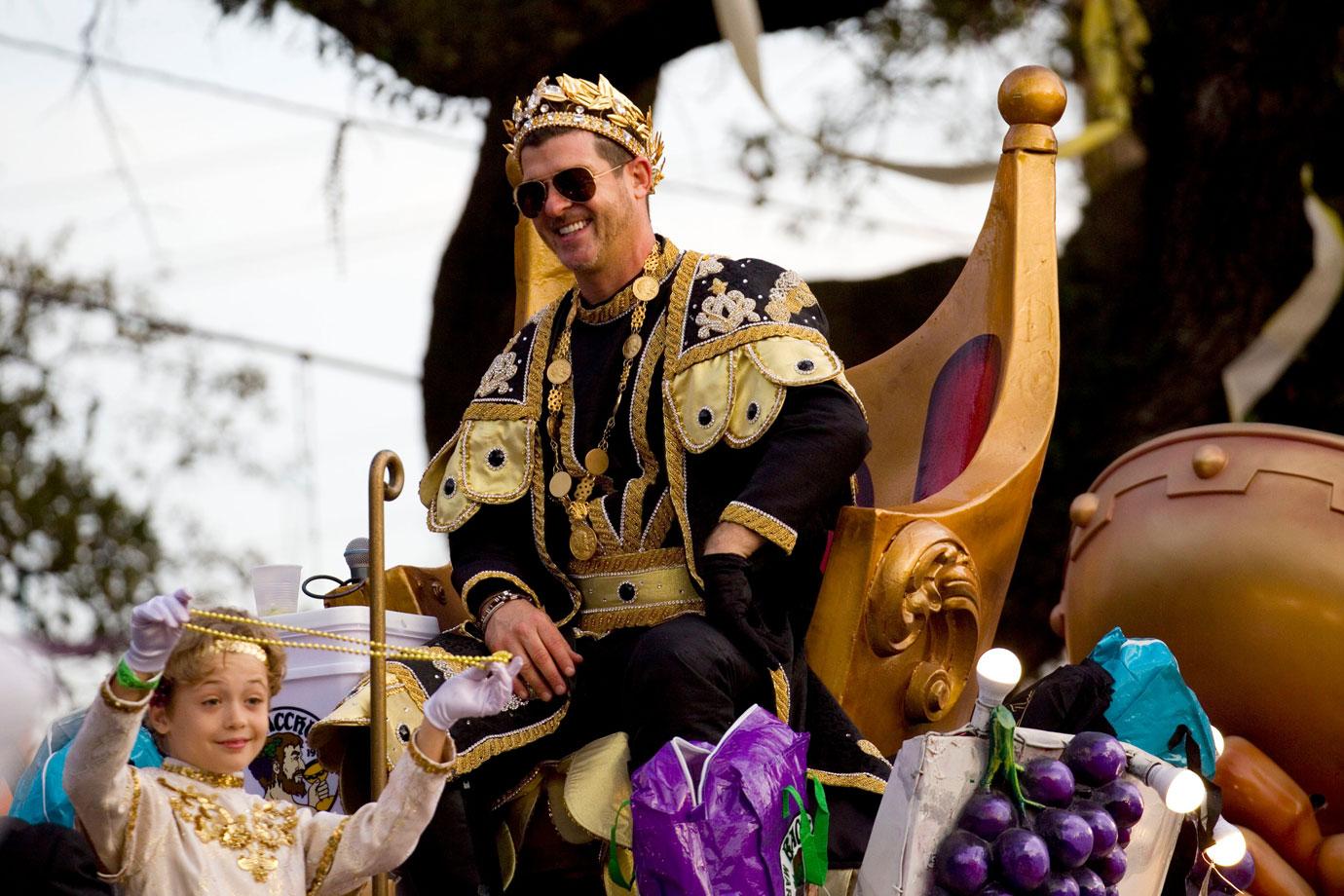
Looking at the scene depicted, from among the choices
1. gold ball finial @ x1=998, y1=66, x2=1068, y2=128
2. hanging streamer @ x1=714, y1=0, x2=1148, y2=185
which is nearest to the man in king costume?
gold ball finial @ x1=998, y1=66, x2=1068, y2=128

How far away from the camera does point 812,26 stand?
7465mm

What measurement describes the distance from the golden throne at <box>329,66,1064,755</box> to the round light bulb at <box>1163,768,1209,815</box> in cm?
74

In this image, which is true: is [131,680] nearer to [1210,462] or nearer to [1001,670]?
[1001,670]

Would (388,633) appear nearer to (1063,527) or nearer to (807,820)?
(807,820)

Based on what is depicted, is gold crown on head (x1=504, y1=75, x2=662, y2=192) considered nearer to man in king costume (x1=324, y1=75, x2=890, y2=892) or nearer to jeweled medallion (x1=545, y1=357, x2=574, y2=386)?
man in king costume (x1=324, y1=75, x2=890, y2=892)

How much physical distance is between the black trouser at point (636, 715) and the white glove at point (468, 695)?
436mm

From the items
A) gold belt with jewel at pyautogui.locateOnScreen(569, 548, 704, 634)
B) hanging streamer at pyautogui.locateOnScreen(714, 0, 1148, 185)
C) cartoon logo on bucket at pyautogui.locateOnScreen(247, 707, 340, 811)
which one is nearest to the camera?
gold belt with jewel at pyautogui.locateOnScreen(569, 548, 704, 634)

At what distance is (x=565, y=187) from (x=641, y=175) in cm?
20

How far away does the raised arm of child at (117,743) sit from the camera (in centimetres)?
258

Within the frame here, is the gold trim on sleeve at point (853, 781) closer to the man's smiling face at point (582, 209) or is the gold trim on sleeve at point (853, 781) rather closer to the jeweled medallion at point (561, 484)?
the jeweled medallion at point (561, 484)

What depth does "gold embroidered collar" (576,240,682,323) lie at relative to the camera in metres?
3.80

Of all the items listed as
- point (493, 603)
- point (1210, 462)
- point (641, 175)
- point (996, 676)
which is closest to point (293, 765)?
point (493, 603)

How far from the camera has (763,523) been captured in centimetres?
342

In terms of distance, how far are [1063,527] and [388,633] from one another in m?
4.65
